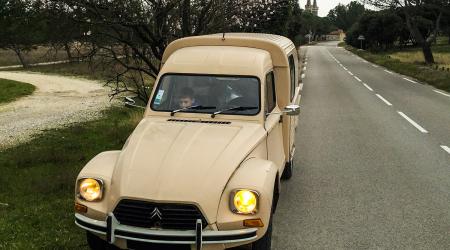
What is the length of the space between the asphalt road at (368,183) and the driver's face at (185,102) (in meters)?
1.97

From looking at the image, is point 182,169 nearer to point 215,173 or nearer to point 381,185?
point 215,173

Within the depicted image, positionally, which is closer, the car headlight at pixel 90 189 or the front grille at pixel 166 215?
the front grille at pixel 166 215

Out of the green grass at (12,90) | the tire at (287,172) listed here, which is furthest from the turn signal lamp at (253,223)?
the green grass at (12,90)

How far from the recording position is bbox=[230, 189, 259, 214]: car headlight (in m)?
4.40

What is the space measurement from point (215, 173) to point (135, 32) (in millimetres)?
6207

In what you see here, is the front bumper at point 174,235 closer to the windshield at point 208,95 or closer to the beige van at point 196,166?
the beige van at point 196,166

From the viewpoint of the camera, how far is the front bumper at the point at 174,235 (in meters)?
4.22

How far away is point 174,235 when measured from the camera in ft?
13.8

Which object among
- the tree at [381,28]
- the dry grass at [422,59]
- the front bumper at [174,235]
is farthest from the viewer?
the tree at [381,28]

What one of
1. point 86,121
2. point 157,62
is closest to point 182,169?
point 157,62

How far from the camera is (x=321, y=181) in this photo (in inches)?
328

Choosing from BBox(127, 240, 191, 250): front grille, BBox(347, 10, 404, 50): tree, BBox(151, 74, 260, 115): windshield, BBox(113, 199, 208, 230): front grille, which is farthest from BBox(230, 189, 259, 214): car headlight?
BBox(347, 10, 404, 50): tree

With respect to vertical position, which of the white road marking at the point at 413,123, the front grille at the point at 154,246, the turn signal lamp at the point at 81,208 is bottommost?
the white road marking at the point at 413,123

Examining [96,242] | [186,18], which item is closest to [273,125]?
[96,242]
